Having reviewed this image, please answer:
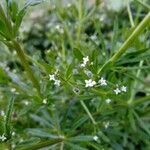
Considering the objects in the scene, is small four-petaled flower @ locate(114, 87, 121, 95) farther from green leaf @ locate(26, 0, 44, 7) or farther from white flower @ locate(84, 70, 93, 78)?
green leaf @ locate(26, 0, 44, 7)

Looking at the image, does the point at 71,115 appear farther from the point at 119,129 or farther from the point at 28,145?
the point at 28,145

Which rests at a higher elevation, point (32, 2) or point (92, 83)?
point (32, 2)

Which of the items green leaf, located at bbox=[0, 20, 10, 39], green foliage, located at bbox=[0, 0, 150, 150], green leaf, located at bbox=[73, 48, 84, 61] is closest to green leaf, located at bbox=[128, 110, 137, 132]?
green foliage, located at bbox=[0, 0, 150, 150]

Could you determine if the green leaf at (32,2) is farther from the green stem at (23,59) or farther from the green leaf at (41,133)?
the green leaf at (41,133)

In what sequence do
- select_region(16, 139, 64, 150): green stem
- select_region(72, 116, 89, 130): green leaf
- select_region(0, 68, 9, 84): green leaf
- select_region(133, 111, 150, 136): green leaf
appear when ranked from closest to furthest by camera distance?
select_region(16, 139, 64, 150): green stem
select_region(0, 68, 9, 84): green leaf
select_region(72, 116, 89, 130): green leaf
select_region(133, 111, 150, 136): green leaf

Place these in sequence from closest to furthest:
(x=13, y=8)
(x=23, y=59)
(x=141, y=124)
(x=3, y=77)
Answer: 1. (x=13, y=8)
2. (x=23, y=59)
3. (x=3, y=77)
4. (x=141, y=124)

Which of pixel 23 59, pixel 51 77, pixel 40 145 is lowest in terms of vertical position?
pixel 40 145

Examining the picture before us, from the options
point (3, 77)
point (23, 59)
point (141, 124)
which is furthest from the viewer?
point (141, 124)

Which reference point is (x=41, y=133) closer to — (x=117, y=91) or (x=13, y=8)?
(x=117, y=91)

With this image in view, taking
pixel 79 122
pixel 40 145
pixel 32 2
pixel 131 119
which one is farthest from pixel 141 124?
pixel 32 2
